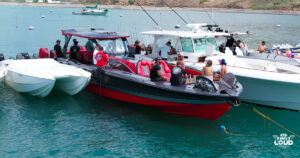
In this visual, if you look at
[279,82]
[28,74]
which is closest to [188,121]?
[279,82]

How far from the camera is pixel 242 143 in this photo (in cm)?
1150

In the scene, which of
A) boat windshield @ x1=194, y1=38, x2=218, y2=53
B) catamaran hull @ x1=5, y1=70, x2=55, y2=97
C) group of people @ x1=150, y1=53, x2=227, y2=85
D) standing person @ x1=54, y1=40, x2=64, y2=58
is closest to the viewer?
group of people @ x1=150, y1=53, x2=227, y2=85

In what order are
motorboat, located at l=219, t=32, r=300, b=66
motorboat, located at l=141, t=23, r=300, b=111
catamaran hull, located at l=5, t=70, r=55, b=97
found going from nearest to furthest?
motorboat, located at l=141, t=23, r=300, b=111, catamaran hull, located at l=5, t=70, r=55, b=97, motorboat, located at l=219, t=32, r=300, b=66

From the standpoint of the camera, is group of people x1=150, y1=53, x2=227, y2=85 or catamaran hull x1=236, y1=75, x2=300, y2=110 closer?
group of people x1=150, y1=53, x2=227, y2=85

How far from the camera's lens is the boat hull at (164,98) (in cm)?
1201

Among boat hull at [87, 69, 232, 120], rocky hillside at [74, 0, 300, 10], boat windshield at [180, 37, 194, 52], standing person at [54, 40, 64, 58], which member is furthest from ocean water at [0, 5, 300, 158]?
rocky hillside at [74, 0, 300, 10]

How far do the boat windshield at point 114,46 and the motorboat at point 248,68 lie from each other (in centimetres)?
155

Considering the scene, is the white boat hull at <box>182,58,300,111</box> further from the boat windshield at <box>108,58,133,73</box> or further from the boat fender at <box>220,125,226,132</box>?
A: the boat windshield at <box>108,58,133,73</box>

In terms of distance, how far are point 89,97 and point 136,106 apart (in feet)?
7.90

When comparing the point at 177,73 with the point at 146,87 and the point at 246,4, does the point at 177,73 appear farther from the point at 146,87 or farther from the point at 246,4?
the point at 246,4

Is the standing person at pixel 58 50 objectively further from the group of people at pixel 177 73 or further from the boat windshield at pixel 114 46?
the group of people at pixel 177 73

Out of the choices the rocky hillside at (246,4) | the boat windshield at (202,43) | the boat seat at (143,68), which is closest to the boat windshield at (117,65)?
the boat seat at (143,68)

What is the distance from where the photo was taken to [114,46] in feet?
52.4

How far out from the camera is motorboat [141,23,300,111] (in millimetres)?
13594
